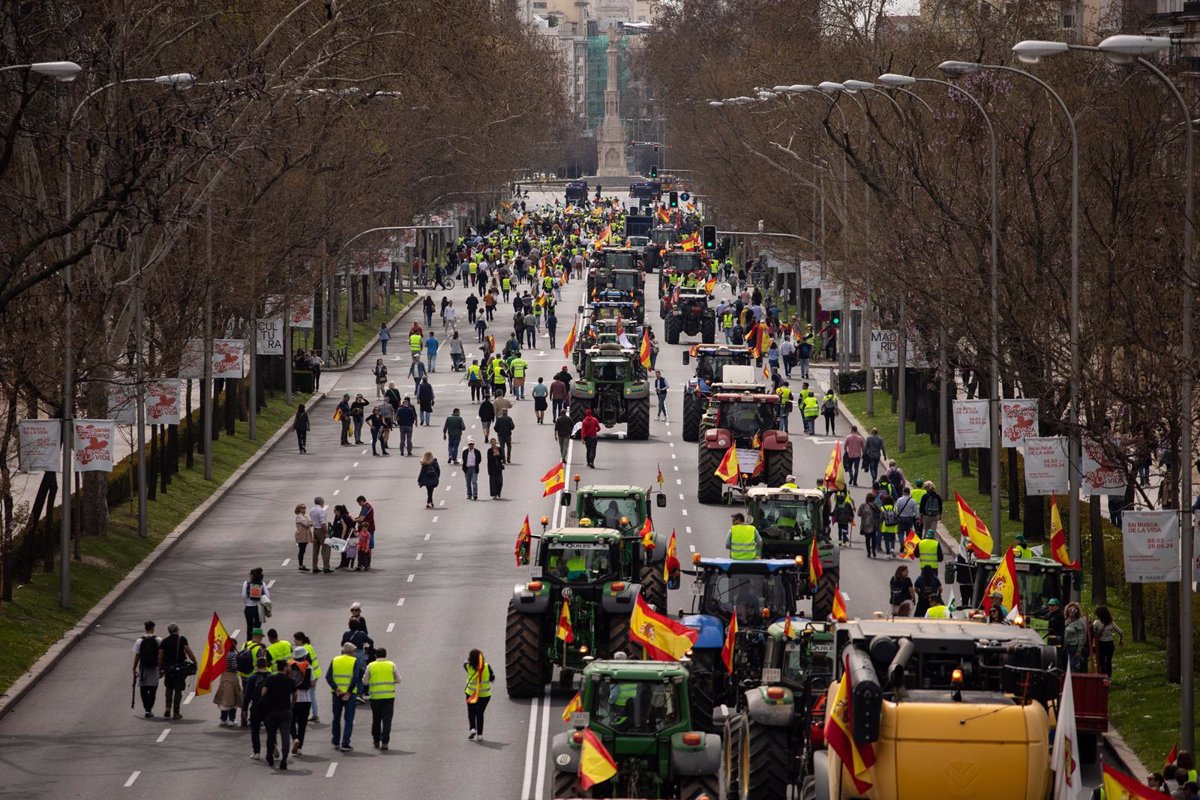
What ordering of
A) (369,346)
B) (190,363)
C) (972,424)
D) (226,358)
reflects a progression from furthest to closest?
(369,346) → (226,358) → (190,363) → (972,424)

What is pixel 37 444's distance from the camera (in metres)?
37.9

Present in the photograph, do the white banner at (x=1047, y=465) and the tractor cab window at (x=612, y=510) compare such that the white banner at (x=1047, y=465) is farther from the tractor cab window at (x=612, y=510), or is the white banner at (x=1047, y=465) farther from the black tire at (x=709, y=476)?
the black tire at (x=709, y=476)

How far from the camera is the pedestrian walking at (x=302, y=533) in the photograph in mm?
43312

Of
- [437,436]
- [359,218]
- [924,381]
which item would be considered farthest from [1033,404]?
[359,218]

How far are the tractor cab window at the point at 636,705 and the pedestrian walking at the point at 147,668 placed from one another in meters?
9.03

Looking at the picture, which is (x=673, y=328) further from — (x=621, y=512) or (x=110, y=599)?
(x=621, y=512)

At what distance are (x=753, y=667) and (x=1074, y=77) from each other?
92.5 feet

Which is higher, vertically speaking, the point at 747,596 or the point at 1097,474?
the point at 1097,474

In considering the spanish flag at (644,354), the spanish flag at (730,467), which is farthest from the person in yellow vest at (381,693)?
the spanish flag at (644,354)

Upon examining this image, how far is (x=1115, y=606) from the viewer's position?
3891 centimetres

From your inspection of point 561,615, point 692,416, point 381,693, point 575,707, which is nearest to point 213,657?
point 381,693

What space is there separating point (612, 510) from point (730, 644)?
1027 centimetres

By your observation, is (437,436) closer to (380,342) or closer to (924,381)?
(924,381)

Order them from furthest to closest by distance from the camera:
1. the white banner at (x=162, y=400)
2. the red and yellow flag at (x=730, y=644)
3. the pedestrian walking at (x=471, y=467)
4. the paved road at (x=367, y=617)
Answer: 1. the pedestrian walking at (x=471, y=467)
2. the white banner at (x=162, y=400)
3. the paved road at (x=367, y=617)
4. the red and yellow flag at (x=730, y=644)
